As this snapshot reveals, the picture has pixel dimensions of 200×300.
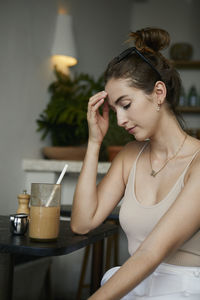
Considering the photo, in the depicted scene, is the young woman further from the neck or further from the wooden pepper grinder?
the wooden pepper grinder

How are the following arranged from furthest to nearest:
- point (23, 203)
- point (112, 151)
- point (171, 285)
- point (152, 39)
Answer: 1. point (112, 151)
2. point (23, 203)
3. point (152, 39)
4. point (171, 285)

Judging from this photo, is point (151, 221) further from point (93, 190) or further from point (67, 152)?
point (67, 152)

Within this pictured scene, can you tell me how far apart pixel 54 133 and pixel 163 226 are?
2.21 m

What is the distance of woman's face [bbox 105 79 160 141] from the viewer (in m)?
1.40

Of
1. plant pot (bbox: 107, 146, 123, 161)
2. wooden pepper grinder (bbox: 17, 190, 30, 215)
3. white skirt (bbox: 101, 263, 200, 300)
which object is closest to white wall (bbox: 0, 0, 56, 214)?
plant pot (bbox: 107, 146, 123, 161)

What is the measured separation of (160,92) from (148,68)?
0.09 meters

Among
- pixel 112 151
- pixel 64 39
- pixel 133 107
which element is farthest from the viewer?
pixel 64 39

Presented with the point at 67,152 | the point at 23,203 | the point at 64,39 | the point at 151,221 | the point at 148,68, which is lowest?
the point at 67,152

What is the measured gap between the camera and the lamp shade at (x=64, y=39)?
10.6ft

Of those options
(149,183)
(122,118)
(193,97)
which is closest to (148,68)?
(122,118)

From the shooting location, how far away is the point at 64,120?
311 cm

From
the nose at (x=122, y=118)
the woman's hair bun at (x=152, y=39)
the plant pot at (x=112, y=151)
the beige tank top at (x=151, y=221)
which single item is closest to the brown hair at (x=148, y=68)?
the woman's hair bun at (x=152, y=39)

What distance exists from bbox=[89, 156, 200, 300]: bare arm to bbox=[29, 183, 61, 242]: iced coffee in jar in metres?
0.33

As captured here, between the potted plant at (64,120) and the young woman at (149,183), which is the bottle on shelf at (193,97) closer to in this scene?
the potted plant at (64,120)
